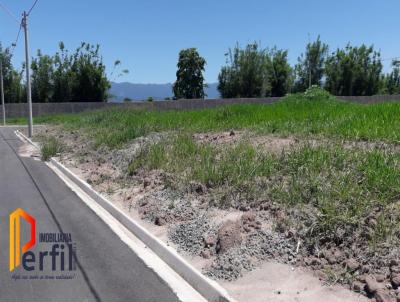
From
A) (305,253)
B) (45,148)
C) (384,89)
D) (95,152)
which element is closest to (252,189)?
(305,253)

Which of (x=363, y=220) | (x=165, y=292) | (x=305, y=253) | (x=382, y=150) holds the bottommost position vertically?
(x=165, y=292)

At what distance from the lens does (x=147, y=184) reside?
9961 mm

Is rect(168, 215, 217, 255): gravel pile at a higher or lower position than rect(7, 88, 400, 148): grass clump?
lower

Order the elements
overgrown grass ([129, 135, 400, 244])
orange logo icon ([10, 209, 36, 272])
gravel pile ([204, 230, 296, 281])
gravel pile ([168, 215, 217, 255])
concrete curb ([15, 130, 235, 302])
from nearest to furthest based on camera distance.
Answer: concrete curb ([15, 130, 235, 302]), gravel pile ([204, 230, 296, 281]), overgrown grass ([129, 135, 400, 244]), orange logo icon ([10, 209, 36, 272]), gravel pile ([168, 215, 217, 255])

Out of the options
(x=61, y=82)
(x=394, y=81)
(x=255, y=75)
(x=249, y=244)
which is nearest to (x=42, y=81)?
(x=61, y=82)

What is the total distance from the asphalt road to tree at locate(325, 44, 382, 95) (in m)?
57.1

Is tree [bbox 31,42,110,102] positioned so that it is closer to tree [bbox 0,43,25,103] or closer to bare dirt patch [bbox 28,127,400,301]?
tree [bbox 0,43,25,103]

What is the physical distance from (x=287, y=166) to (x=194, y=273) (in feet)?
9.97

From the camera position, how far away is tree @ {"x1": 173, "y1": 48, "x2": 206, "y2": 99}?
204 ft

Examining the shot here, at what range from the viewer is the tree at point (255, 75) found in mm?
62312

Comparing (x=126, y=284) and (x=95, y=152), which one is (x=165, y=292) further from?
(x=95, y=152)

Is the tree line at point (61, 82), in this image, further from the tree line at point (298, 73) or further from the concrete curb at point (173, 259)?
the concrete curb at point (173, 259)

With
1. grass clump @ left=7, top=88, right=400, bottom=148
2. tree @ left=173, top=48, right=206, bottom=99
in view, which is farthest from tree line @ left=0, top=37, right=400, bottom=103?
grass clump @ left=7, top=88, right=400, bottom=148

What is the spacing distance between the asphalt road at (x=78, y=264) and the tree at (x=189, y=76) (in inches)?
2088
